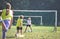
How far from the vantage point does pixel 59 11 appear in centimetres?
4172

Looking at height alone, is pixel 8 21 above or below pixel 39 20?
above

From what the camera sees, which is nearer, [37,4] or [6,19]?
[6,19]

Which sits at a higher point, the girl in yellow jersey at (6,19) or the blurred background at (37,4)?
the girl in yellow jersey at (6,19)

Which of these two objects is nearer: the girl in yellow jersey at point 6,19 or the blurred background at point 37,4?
the girl in yellow jersey at point 6,19

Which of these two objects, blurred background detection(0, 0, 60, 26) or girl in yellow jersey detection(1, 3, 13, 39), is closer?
girl in yellow jersey detection(1, 3, 13, 39)

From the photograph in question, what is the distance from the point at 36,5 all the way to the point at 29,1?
4.65ft

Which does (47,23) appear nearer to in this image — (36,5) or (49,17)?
(49,17)

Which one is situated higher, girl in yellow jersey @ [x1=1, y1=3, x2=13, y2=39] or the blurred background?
girl in yellow jersey @ [x1=1, y1=3, x2=13, y2=39]

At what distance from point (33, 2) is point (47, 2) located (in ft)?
7.81

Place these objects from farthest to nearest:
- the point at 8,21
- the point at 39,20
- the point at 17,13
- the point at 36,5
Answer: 1. the point at 36,5
2. the point at 39,20
3. the point at 17,13
4. the point at 8,21

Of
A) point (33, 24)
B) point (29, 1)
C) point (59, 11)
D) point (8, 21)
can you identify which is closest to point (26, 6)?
point (29, 1)

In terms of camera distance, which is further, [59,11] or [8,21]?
[59,11]

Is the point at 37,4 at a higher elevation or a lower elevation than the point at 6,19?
lower

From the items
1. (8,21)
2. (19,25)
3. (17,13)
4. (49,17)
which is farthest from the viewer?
(49,17)
